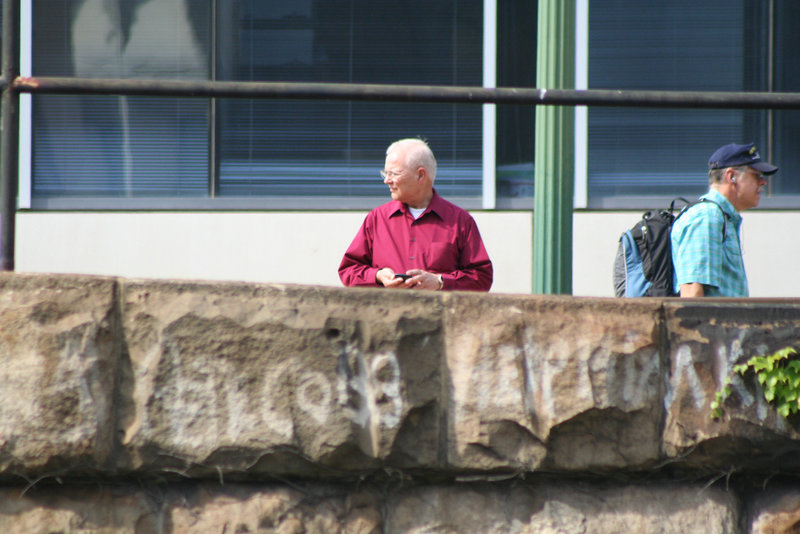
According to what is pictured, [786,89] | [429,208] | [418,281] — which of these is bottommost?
[418,281]

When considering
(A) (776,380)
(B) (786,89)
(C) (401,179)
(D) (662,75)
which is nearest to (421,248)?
(C) (401,179)

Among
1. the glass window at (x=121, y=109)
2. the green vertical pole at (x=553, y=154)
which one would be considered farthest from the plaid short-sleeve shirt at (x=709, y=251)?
Result: the glass window at (x=121, y=109)

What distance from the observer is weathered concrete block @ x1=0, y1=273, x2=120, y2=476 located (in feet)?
6.06

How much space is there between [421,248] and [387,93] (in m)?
1.21

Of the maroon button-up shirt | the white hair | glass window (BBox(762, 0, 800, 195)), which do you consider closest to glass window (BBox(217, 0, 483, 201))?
glass window (BBox(762, 0, 800, 195))

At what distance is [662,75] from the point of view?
6.78 meters

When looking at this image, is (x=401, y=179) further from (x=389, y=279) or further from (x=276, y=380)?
(x=276, y=380)

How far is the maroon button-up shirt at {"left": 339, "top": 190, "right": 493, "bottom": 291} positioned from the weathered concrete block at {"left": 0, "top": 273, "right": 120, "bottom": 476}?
136 cm

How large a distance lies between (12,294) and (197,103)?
5.17 meters

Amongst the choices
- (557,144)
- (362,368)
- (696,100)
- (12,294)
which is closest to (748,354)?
(696,100)

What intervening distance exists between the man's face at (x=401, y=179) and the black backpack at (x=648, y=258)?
3.15ft

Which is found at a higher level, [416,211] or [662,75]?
[662,75]

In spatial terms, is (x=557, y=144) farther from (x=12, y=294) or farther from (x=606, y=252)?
(x=12, y=294)

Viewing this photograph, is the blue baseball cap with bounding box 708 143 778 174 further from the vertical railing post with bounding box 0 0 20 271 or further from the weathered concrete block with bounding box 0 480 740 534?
the vertical railing post with bounding box 0 0 20 271
